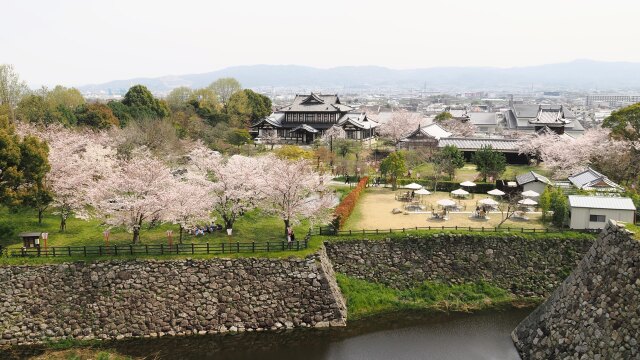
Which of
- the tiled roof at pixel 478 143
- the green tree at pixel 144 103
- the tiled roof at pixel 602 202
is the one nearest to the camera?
the tiled roof at pixel 602 202

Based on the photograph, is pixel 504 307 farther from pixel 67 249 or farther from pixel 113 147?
pixel 113 147

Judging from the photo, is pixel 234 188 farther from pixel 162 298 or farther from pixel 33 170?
pixel 33 170

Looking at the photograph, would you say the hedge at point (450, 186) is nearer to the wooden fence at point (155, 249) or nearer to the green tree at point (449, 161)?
the green tree at point (449, 161)

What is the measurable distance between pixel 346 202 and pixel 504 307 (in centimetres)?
996

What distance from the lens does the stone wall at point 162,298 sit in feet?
66.7

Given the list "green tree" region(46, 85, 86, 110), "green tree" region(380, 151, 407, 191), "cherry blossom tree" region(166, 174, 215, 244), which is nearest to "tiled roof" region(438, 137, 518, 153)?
"green tree" region(380, 151, 407, 191)

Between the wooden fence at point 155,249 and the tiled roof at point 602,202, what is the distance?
545 inches

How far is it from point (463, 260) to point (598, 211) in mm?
7174

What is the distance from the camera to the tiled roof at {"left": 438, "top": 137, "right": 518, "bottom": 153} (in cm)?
4531

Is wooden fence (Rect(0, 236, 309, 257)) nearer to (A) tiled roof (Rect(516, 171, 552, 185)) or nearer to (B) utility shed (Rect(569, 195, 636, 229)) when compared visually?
(B) utility shed (Rect(569, 195, 636, 229))

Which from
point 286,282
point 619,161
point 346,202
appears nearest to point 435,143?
point 619,161

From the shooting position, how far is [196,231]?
984 inches

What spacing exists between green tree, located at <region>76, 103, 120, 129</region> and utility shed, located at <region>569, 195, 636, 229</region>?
38.9 metres

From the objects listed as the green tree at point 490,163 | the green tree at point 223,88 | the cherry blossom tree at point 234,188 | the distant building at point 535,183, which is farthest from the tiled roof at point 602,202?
the green tree at point 223,88
